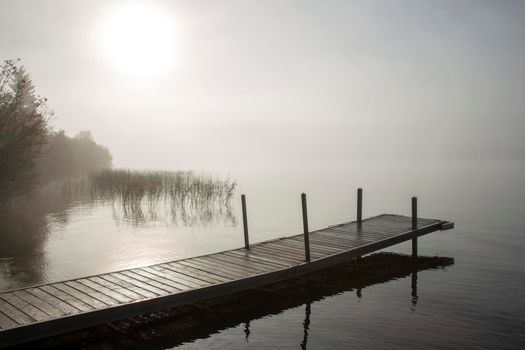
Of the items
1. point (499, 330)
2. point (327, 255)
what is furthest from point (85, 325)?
point (499, 330)

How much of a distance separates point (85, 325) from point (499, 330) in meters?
9.14

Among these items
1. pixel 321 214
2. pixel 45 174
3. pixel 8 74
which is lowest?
pixel 321 214

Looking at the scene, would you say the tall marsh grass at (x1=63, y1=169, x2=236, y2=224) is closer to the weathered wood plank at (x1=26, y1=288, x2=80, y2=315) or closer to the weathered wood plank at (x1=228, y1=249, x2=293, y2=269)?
the weathered wood plank at (x1=228, y1=249, x2=293, y2=269)

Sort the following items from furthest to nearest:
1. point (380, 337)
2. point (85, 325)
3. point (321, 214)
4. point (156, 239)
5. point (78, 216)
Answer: point (321, 214), point (78, 216), point (156, 239), point (380, 337), point (85, 325)

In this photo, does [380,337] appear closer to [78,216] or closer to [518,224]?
[518,224]

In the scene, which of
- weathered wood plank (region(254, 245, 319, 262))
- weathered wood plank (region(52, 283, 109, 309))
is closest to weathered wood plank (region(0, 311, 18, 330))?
weathered wood plank (region(52, 283, 109, 309))

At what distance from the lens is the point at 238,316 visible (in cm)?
1061

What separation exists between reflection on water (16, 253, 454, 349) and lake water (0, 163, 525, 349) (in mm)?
111

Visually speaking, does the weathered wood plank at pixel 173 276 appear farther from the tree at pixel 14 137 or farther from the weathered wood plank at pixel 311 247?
the tree at pixel 14 137

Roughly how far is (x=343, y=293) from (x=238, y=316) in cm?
366

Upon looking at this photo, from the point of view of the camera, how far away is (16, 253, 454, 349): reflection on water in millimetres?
9028

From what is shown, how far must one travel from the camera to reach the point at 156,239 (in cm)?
2155

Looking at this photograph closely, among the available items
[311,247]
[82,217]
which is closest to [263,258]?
Result: [311,247]

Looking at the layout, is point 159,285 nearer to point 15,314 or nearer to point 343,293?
point 15,314
